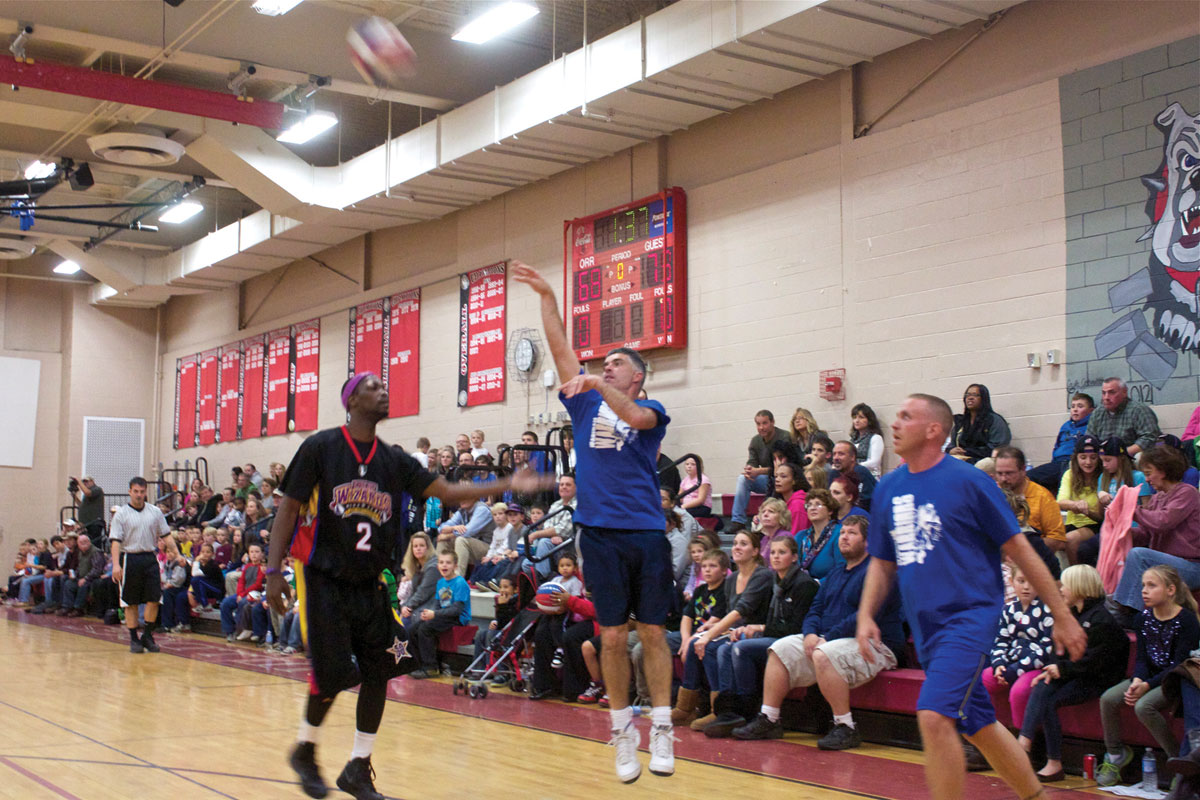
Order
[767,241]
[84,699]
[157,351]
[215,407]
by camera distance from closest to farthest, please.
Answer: [84,699] → [767,241] → [215,407] → [157,351]

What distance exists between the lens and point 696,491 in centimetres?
1130

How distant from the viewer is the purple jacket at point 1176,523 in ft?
21.9

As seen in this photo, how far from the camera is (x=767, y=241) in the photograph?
39.4 ft

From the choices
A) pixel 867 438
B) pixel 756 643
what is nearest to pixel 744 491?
pixel 867 438

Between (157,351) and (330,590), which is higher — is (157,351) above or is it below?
above

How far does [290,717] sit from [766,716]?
3371 mm

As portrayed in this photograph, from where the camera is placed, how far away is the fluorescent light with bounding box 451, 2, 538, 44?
1152 cm

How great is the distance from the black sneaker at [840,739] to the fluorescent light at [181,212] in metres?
15.9

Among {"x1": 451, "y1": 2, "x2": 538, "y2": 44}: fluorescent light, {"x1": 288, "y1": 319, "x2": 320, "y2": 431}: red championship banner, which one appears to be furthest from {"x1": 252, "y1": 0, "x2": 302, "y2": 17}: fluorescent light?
{"x1": 288, "y1": 319, "x2": 320, "y2": 431}: red championship banner

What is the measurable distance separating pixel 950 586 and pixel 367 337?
598 inches

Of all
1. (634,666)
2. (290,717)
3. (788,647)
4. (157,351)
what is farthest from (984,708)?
(157,351)

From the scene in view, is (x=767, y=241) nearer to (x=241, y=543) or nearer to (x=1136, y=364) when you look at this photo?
(x=1136, y=364)

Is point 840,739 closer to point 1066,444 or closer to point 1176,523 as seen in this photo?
point 1176,523

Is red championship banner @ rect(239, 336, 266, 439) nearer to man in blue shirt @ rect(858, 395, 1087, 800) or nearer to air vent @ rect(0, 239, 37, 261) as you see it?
air vent @ rect(0, 239, 37, 261)
